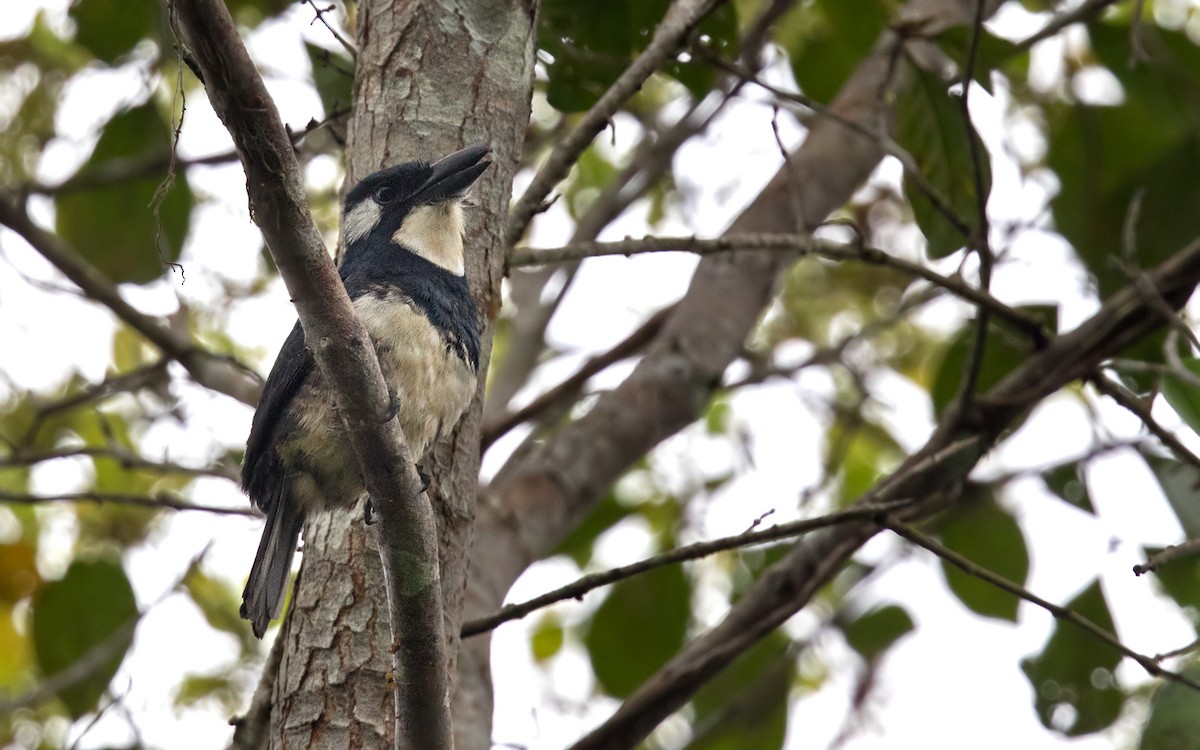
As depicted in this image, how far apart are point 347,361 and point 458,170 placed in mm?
1036

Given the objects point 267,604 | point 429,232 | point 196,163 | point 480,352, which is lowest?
point 267,604

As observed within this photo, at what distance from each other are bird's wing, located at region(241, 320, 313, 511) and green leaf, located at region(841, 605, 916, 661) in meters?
2.52

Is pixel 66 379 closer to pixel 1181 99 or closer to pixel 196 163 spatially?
pixel 196 163

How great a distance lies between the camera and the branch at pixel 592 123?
3.01 metres

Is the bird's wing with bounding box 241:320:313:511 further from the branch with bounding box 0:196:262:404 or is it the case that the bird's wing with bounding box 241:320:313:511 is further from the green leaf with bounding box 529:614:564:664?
the green leaf with bounding box 529:614:564:664

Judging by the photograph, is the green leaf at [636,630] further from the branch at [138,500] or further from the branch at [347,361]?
the branch at [347,361]

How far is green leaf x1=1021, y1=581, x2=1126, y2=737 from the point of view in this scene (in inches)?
165

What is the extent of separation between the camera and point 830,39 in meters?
5.03

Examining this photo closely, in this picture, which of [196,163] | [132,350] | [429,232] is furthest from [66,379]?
[429,232]

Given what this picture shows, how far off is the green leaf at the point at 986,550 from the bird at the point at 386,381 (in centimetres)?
221

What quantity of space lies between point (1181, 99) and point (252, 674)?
4.24 meters

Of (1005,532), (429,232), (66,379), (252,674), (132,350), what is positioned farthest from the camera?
(66,379)

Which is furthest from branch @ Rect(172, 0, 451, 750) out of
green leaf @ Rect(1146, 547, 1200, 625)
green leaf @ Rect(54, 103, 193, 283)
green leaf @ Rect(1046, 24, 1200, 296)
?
green leaf @ Rect(1046, 24, 1200, 296)

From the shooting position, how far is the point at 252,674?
17.5ft
